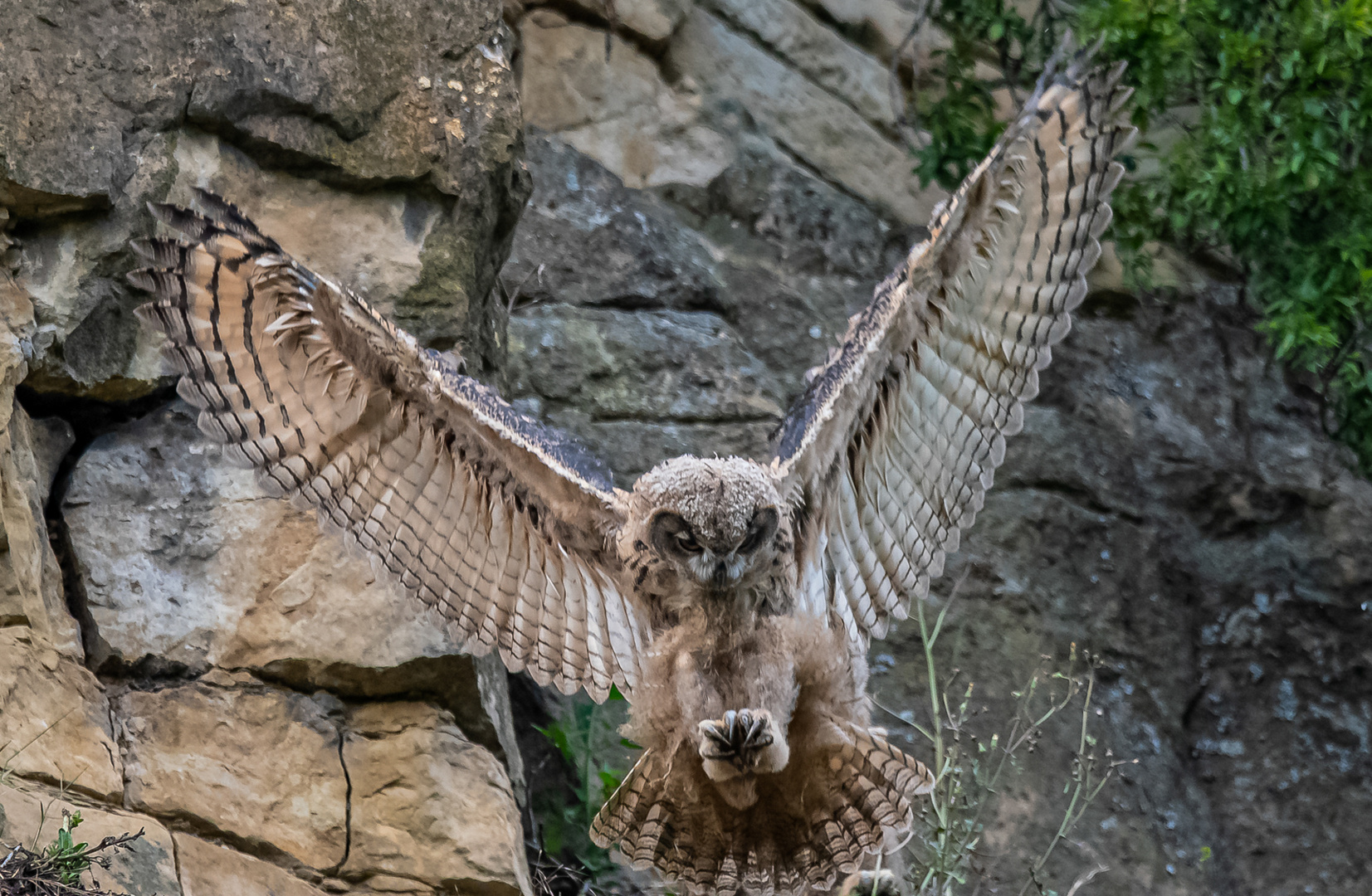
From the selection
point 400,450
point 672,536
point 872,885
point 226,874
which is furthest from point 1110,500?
point 226,874

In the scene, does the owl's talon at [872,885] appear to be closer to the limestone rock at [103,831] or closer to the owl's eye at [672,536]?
the owl's eye at [672,536]

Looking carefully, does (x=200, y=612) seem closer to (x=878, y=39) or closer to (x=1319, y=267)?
(x=1319, y=267)

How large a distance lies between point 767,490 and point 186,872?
1.93 m

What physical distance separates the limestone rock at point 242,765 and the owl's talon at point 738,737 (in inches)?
53.6

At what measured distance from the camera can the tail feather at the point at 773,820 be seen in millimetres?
3129

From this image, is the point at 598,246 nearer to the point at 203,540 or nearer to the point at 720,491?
the point at 203,540

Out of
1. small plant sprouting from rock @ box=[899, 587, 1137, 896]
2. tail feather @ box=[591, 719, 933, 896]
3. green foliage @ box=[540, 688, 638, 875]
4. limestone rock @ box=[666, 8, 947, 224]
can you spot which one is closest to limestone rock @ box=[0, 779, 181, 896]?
Result: tail feather @ box=[591, 719, 933, 896]

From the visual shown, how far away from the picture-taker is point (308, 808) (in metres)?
3.64

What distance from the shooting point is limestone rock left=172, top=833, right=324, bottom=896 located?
338 cm

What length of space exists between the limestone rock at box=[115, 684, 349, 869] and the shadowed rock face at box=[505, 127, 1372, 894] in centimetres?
206

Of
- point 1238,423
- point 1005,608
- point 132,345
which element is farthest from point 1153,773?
point 132,345

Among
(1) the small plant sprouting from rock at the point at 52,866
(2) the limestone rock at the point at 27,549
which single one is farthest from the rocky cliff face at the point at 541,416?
(1) the small plant sprouting from rock at the point at 52,866

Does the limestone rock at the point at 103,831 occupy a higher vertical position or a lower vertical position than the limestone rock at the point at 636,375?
lower

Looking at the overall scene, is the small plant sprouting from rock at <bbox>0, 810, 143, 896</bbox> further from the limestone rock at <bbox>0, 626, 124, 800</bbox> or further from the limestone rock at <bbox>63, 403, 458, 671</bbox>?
the limestone rock at <bbox>63, 403, 458, 671</bbox>
